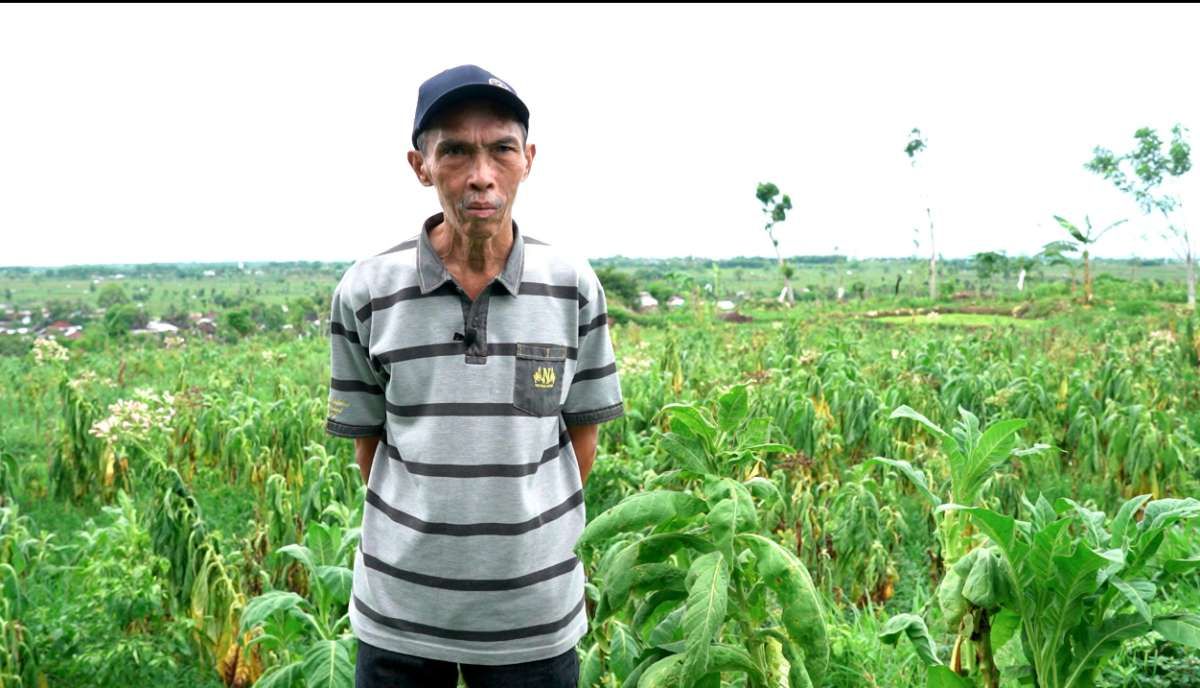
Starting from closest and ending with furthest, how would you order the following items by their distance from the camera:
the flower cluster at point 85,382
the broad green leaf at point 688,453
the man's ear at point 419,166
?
the broad green leaf at point 688,453, the man's ear at point 419,166, the flower cluster at point 85,382

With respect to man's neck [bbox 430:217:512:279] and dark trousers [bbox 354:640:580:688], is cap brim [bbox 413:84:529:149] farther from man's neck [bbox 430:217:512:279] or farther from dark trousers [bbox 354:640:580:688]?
dark trousers [bbox 354:640:580:688]

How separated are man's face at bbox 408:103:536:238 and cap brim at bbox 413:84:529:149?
2cm

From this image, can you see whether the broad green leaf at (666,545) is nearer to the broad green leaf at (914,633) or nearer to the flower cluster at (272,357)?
the broad green leaf at (914,633)

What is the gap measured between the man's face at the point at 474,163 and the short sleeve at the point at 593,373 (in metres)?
0.30

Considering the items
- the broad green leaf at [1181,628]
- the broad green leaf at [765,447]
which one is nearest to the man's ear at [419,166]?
the broad green leaf at [765,447]

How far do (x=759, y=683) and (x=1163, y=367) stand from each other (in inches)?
287

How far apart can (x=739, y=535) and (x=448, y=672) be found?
27.7 inches

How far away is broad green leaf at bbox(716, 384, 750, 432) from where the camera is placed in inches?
69.7

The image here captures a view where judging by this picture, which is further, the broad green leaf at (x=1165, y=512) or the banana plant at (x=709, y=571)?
the broad green leaf at (x=1165, y=512)

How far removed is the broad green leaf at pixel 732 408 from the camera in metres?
1.77

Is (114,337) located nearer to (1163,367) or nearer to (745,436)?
(1163,367)

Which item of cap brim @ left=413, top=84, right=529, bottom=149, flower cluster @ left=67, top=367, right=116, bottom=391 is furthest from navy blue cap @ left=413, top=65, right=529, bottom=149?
flower cluster @ left=67, top=367, right=116, bottom=391

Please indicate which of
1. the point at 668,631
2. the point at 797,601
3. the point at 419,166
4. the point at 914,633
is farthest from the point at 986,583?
the point at 419,166

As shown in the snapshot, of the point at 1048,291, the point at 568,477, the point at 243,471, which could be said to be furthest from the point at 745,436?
the point at 1048,291
